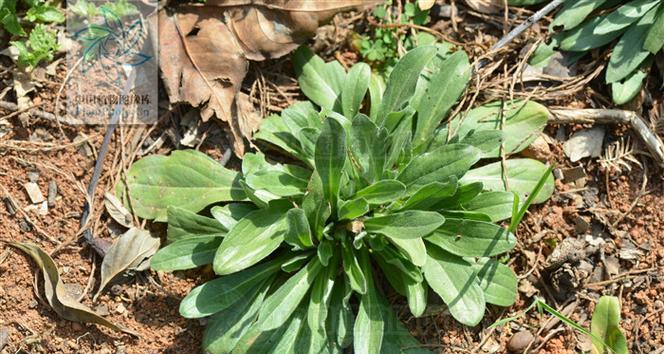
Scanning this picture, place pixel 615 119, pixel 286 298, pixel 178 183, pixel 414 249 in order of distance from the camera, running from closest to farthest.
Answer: pixel 414 249 < pixel 286 298 < pixel 178 183 < pixel 615 119

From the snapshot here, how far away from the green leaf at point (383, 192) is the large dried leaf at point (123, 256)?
0.89 m

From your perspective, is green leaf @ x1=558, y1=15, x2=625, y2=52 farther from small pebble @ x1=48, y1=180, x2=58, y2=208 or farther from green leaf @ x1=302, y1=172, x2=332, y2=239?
small pebble @ x1=48, y1=180, x2=58, y2=208

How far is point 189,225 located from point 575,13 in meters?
1.82

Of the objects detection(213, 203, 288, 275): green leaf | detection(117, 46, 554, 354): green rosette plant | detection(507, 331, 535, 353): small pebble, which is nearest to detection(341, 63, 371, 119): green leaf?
detection(117, 46, 554, 354): green rosette plant

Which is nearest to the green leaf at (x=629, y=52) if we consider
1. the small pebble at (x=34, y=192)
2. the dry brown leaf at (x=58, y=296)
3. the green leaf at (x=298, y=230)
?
the green leaf at (x=298, y=230)

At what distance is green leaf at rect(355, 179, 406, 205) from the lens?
2.62 meters

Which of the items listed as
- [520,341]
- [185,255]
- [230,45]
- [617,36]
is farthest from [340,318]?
[617,36]

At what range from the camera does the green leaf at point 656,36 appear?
2.98 m

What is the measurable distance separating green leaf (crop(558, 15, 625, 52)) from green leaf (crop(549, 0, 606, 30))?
0.13 ft

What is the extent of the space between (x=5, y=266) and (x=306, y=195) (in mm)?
1221

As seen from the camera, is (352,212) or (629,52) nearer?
(352,212)

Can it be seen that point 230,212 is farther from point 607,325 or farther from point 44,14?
point 607,325

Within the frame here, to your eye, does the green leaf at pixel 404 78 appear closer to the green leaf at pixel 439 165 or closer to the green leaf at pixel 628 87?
the green leaf at pixel 439 165

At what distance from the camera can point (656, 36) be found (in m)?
2.99
